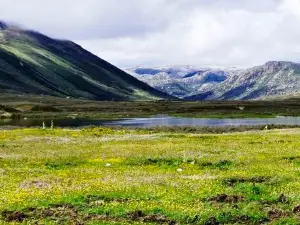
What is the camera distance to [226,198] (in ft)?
74.0

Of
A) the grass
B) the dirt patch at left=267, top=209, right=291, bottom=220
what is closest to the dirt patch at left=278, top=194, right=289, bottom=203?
the grass

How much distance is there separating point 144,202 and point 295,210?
6.76m

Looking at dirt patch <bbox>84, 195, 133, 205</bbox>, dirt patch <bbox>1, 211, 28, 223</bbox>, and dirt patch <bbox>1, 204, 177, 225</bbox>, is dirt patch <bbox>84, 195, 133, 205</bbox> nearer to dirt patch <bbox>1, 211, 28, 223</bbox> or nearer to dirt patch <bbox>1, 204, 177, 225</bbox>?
dirt patch <bbox>1, 204, 177, 225</bbox>

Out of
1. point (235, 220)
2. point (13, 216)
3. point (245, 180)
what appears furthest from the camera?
point (245, 180)

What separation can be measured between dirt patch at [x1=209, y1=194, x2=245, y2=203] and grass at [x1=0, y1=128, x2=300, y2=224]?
5 centimetres

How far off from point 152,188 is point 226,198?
4.41m

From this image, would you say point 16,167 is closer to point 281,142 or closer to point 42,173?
point 42,173

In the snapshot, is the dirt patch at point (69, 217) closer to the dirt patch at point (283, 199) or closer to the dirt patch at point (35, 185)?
the dirt patch at point (35, 185)

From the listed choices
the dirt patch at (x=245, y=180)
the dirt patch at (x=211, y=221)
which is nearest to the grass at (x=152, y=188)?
the dirt patch at (x=245, y=180)

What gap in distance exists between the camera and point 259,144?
175 ft

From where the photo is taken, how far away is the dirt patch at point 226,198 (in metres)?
22.3

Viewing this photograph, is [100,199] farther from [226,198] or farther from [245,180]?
[245,180]

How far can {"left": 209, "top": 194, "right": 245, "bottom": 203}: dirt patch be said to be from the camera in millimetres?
22344

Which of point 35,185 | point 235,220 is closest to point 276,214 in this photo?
point 235,220
